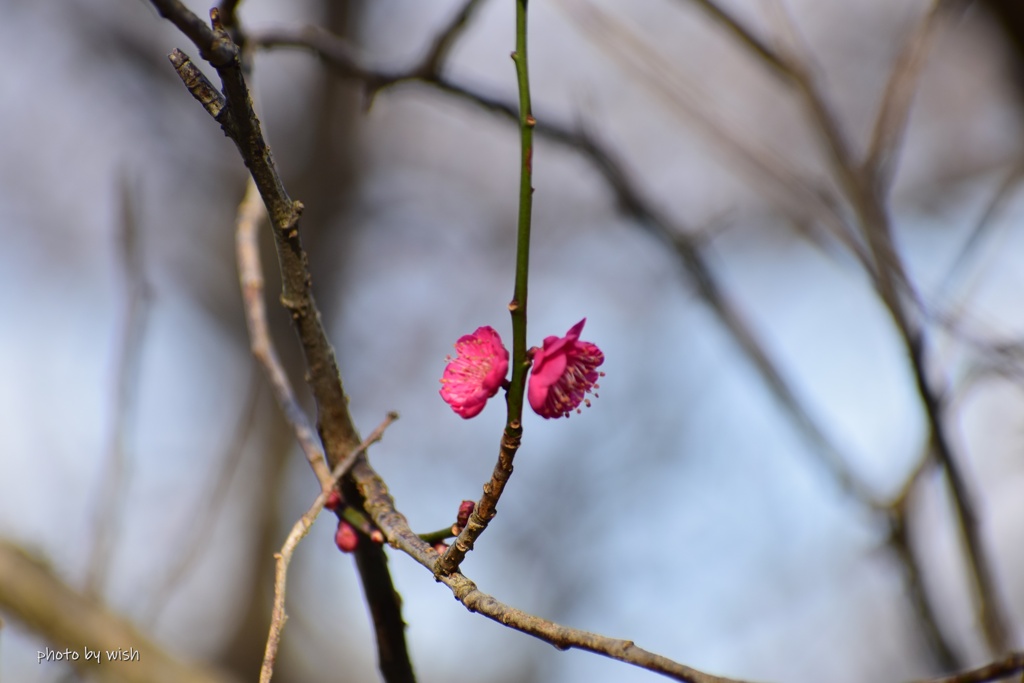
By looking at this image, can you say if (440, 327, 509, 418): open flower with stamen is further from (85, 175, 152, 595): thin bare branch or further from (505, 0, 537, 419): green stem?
(85, 175, 152, 595): thin bare branch

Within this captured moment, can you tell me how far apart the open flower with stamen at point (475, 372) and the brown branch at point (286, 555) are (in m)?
0.12

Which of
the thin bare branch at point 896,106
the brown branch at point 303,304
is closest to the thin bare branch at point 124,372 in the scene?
the brown branch at point 303,304

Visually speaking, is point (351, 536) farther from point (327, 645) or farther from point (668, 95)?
point (327, 645)

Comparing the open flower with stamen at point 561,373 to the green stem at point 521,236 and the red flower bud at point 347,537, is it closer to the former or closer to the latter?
the green stem at point 521,236

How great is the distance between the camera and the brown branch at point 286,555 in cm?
69

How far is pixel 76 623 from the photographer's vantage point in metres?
1.79

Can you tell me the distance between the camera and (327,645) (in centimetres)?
495

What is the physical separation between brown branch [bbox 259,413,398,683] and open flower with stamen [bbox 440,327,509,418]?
0.39 feet

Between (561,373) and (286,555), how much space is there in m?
0.32

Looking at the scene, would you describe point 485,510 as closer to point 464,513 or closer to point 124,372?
point 464,513

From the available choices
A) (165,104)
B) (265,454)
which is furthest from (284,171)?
(265,454)

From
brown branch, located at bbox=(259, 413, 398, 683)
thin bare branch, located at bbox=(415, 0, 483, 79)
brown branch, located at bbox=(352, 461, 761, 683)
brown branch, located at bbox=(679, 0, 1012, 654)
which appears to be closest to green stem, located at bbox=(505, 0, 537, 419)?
brown branch, located at bbox=(352, 461, 761, 683)

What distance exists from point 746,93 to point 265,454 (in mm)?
4365

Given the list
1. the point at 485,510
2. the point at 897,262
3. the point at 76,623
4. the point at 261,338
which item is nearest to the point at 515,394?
the point at 485,510
